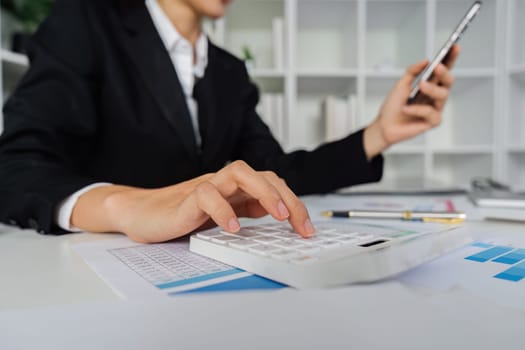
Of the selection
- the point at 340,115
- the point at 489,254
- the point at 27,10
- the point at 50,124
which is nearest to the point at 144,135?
the point at 50,124

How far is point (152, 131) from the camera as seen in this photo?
0.72m

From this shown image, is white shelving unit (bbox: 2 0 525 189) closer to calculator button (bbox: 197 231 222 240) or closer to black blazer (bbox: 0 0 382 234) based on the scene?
black blazer (bbox: 0 0 382 234)

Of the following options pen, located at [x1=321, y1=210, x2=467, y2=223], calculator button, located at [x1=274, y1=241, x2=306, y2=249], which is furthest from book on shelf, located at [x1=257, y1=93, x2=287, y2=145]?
calculator button, located at [x1=274, y1=241, x2=306, y2=249]

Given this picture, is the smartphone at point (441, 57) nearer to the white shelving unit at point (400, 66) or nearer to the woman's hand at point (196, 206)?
the woman's hand at point (196, 206)

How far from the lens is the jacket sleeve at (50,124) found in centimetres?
45

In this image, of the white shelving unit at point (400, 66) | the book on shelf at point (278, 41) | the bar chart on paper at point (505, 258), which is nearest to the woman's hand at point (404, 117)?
the bar chart on paper at point (505, 258)

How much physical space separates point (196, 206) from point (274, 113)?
1.38m

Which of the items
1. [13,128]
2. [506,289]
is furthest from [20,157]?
[506,289]

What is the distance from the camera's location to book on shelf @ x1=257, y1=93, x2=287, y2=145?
5.44ft

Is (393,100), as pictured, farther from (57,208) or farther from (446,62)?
(57,208)

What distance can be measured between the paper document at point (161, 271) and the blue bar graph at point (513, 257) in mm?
182

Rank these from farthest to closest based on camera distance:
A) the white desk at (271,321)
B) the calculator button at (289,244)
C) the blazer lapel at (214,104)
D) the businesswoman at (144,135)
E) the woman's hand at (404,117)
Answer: the blazer lapel at (214,104), the woman's hand at (404,117), the businesswoman at (144,135), the calculator button at (289,244), the white desk at (271,321)

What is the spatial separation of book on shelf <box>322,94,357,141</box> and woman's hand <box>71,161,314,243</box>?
4.37 ft

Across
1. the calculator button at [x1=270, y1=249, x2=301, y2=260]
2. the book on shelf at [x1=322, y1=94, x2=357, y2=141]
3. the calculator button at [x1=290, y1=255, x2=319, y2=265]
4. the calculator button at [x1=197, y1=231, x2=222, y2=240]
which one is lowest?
the calculator button at [x1=197, y1=231, x2=222, y2=240]
